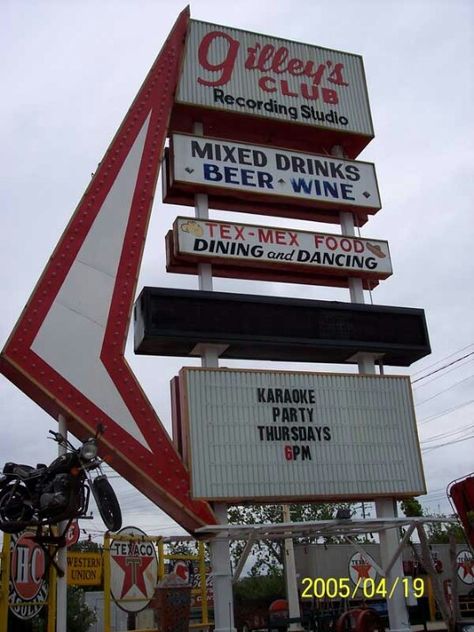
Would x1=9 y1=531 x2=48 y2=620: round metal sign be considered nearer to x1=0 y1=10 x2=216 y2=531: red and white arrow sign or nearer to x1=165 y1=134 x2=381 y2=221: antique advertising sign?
x1=0 y1=10 x2=216 y2=531: red and white arrow sign

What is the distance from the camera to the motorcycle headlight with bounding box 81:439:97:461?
12.4 meters

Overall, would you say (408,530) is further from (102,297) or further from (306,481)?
(102,297)

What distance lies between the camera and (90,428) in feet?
47.3

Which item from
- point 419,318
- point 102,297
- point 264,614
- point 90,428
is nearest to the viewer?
point 90,428

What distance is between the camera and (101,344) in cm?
1527

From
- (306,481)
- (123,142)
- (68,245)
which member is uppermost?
Result: (123,142)

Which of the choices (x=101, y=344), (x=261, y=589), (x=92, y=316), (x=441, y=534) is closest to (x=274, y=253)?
(x=92, y=316)

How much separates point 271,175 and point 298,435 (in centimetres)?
644

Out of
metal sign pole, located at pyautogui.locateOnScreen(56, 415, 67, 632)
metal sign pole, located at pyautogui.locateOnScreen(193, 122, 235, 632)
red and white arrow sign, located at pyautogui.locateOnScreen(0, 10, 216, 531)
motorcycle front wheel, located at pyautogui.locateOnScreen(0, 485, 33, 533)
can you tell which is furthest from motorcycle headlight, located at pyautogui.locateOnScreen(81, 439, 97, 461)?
metal sign pole, located at pyautogui.locateOnScreen(193, 122, 235, 632)

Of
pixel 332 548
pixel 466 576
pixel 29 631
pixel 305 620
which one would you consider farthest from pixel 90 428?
pixel 466 576

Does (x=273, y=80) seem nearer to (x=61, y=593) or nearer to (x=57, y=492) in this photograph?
(x=57, y=492)

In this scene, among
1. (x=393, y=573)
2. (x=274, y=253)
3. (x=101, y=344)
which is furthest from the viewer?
(x=274, y=253)

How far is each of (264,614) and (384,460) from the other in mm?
22075

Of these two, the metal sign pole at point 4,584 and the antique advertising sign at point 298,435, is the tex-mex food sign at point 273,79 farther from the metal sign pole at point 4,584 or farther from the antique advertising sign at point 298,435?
the metal sign pole at point 4,584
